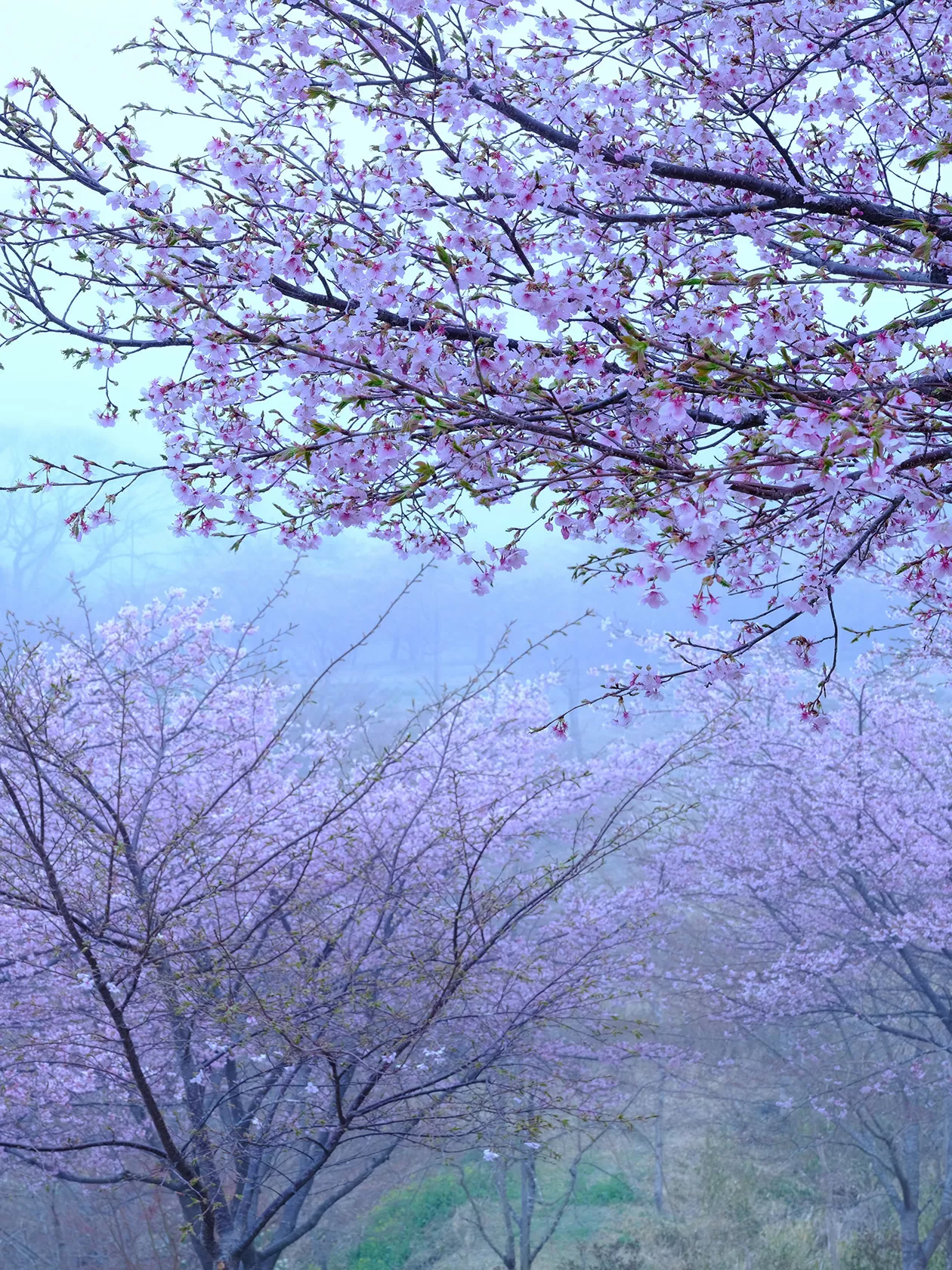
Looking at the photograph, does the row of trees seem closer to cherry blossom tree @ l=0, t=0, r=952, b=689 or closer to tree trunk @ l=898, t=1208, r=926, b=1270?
tree trunk @ l=898, t=1208, r=926, b=1270

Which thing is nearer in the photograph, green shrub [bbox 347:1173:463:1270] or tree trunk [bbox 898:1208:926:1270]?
tree trunk [bbox 898:1208:926:1270]

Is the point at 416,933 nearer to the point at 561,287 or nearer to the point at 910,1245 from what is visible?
the point at 561,287

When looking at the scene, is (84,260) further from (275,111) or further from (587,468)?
(587,468)

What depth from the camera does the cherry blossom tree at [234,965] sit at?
4.66 metres

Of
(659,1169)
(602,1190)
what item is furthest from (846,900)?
(602,1190)

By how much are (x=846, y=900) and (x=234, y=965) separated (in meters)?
8.47

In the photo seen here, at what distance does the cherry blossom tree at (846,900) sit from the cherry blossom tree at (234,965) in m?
2.24

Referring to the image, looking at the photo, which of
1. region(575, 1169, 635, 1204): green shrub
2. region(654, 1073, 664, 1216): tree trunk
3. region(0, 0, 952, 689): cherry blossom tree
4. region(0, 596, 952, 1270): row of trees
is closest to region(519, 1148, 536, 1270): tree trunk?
region(0, 596, 952, 1270): row of trees

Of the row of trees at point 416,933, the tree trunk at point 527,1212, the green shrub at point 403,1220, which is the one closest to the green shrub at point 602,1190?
the row of trees at point 416,933

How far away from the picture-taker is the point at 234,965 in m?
4.54

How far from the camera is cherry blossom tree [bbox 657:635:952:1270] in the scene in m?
10.5

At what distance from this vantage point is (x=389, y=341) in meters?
3.22

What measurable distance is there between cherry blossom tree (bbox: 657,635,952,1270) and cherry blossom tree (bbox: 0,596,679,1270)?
224 centimetres

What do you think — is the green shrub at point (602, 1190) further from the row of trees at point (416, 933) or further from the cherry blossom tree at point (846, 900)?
the cherry blossom tree at point (846, 900)
